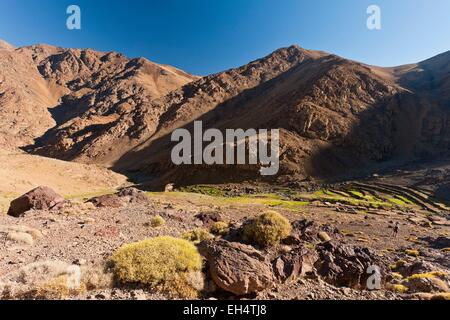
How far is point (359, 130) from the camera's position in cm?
8706

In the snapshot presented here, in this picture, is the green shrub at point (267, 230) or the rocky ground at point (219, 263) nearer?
the rocky ground at point (219, 263)

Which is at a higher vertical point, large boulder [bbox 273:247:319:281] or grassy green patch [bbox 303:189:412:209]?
large boulder [bbox 273:247:319:281]

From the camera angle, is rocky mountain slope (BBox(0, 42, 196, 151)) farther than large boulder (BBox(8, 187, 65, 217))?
Yes

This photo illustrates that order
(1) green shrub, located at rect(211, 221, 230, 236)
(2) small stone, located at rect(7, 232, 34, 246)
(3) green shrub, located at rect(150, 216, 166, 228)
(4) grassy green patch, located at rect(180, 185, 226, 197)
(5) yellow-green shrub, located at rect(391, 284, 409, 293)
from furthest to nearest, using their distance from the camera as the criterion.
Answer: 1. (4) grassy green patch, located at rect(180, 185, 226, 197)
2. (3) green shrub, located at rect(150, 216, 166, 228)
3. (1) green shrub, located at rect(211, 221, 230, 236)
4. (2) small stone, located at rect(7, 232, 34, 246)
5. (5) yellow-green shrub, located at rect(391, 284, 409, 293)

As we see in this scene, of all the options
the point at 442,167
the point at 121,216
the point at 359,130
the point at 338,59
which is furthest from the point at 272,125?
the point at 121,216

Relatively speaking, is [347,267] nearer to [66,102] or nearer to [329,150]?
[329,150]

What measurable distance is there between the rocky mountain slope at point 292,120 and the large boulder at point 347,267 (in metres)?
57.5

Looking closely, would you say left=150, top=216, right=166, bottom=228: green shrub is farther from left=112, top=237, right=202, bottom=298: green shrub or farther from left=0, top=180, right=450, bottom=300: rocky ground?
left=112, top=237, right=202, bottom=298: green shrub

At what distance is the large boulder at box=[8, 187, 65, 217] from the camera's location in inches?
723

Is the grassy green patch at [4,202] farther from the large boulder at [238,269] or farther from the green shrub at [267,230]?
the large boulder at [238,269]

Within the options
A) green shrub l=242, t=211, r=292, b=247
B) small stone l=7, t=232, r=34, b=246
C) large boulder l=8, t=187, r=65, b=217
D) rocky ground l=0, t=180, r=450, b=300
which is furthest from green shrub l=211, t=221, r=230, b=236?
large boulder l=8, t=187, r=65, b=217

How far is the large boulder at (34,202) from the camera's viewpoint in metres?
18.4

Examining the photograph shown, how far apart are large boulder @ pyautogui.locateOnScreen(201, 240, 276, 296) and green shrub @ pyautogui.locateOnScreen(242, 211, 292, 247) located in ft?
11.9

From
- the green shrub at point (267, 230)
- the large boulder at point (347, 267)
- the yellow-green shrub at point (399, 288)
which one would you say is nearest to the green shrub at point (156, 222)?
the green shrub at point (267, 230)
